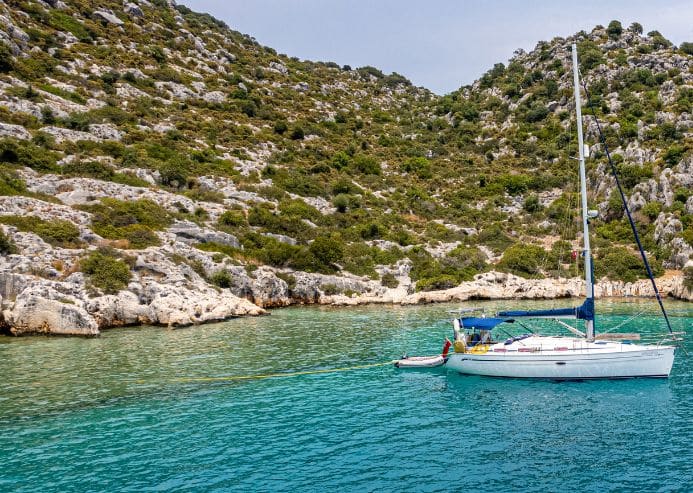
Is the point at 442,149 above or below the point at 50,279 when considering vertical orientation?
above

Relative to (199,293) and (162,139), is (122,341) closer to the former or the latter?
(199,293)

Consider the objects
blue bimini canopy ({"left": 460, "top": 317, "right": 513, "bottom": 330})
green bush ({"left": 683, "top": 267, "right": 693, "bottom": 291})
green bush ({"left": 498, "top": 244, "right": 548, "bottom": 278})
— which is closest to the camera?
blue bimini canopy ({"left": 460, "top": 317, "right": 513, "bottom": 330})

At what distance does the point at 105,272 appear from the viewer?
1581 inches

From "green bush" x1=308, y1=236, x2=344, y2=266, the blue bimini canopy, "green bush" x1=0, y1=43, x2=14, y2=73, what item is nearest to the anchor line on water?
the blue bimini canopy

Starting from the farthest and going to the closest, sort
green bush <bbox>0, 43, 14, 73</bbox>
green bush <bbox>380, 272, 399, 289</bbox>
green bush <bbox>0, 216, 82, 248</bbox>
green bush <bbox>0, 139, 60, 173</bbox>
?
green bush <bbox>0, 43, 14, 73</bbox>
green bush <bbox>380, 272, 399, 289</bbox>
green bush <bbox>0, 139, 60, 173</bbox>
green bush <bbox>0, 216, 82, 248</bbox>

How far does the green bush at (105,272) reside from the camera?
39.5 metres

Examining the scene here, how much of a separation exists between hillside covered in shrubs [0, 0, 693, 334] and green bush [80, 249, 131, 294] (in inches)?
6.1

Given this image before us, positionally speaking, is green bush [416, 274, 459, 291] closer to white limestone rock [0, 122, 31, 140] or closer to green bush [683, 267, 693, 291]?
green bush [683, 267, 693, 291]

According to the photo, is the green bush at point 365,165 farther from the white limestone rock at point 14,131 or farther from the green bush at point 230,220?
the white limestone rock at point 14,131

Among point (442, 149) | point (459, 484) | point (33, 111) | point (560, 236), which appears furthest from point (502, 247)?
point (33, 111)

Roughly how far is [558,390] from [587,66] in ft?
370

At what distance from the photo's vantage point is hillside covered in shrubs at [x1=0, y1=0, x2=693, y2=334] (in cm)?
5184

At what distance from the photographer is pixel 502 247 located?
7250 cm

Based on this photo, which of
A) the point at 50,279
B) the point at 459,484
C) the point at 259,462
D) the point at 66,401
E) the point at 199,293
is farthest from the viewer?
the point at 199,293
